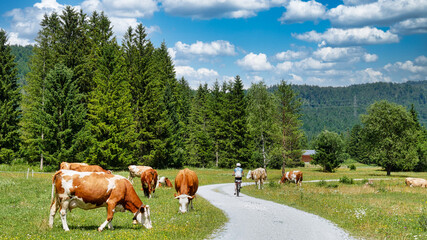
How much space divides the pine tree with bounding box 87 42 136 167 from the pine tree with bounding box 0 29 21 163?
10362 millimetres

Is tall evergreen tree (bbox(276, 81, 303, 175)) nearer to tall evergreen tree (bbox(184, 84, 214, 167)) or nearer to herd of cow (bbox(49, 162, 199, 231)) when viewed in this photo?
tall evergreen tree (bbox(184, 84, 214, 167))

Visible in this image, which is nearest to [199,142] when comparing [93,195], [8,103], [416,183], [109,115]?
[109,115]

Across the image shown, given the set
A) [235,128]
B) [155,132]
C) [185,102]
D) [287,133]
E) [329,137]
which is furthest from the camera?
[185,102]

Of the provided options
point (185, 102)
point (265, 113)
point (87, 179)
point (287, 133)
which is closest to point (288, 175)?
point (287, 133)

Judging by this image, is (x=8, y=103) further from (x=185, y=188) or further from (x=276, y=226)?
(x=276, y=226)

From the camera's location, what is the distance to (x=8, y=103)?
145 ft

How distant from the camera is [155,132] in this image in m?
54.9

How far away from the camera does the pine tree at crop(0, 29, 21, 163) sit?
43.5 meters

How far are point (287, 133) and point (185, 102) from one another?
38.2 m

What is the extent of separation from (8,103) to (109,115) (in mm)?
13997

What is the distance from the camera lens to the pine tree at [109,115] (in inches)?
1722

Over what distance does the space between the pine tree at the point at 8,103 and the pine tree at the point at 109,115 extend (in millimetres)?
10362

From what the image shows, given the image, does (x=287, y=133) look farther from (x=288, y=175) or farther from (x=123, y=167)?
(x=123, y=167)

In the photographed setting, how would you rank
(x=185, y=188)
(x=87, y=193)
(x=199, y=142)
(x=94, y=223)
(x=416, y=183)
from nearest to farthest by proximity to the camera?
(x=87, y=193), (x=94, y=223), (x=185, y=188), (x=416, y=183), (x=199, y=142)
